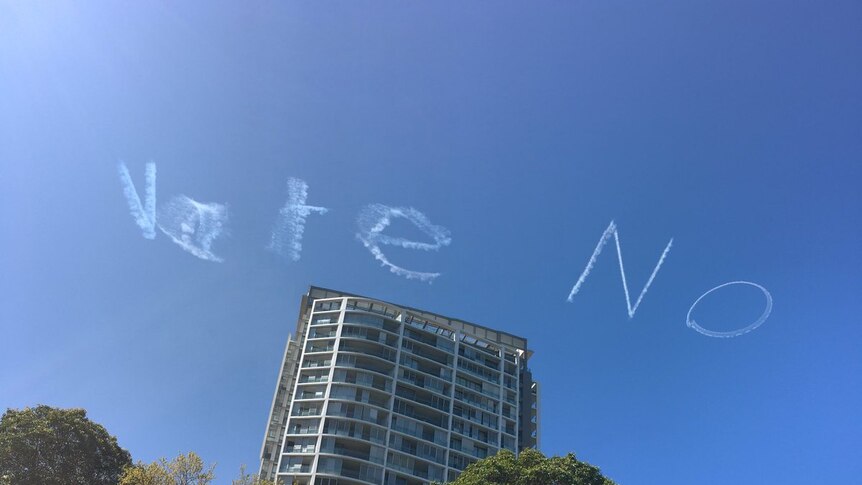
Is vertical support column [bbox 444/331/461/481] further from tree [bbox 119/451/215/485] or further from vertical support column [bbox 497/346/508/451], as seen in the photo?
tree [bbox 119/451/215/485]

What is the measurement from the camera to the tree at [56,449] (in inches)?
2014

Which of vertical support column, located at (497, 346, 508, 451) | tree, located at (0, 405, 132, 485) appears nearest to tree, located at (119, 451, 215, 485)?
tree, located at (0, 405, 132, 485)

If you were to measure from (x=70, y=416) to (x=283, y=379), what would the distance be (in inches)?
1645

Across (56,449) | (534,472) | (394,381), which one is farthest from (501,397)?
(56,449)

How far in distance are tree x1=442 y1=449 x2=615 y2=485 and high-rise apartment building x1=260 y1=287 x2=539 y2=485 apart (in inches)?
1480

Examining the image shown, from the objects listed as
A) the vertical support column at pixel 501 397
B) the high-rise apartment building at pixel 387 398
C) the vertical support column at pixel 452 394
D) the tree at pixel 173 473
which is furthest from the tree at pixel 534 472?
the vertical support column at pixel 501 397

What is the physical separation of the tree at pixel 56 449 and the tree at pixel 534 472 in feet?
101

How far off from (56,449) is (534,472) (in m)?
41.7

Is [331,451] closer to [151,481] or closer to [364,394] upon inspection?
[364,394]

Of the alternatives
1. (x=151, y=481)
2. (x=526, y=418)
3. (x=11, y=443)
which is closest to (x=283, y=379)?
(x=526, y=418)

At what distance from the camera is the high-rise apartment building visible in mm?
78688

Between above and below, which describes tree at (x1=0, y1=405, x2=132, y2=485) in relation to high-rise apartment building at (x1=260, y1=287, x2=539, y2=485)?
below

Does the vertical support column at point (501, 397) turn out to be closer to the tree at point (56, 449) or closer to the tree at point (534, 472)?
the tree at point (534, 472)

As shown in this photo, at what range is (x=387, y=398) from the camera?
8481cm
